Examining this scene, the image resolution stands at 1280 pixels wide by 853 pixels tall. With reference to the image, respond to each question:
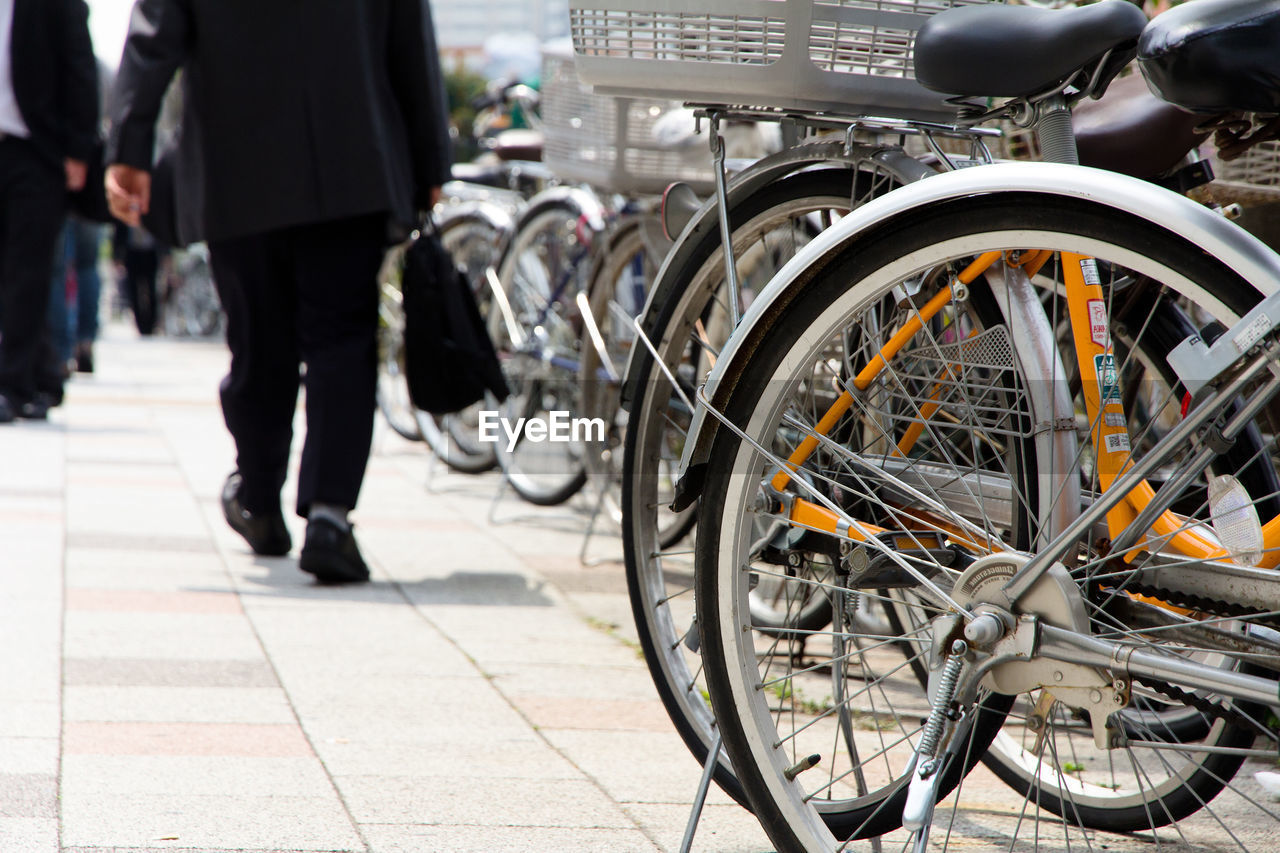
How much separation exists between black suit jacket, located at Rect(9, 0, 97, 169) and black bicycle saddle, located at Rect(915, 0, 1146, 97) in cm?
622

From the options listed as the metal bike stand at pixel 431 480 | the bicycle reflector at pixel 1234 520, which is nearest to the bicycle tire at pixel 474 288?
the metal bike stand at pixel 431 480

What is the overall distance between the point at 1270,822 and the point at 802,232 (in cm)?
160

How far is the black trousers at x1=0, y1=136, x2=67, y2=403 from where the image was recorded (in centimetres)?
715

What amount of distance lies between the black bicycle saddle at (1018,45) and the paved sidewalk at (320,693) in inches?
47.1

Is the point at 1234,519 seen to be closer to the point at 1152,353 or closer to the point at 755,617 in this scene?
the point at 1152,353

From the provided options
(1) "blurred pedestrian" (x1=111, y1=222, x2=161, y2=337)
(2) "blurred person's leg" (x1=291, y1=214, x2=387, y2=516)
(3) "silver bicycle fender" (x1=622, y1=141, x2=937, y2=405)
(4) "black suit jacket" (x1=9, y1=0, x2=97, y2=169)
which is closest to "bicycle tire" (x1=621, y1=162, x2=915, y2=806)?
(3) "silver bicycle fender" (x1=622, y1=141, x2=937, y2=405)

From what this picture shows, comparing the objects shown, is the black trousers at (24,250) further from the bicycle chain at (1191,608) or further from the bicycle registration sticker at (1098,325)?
the bicycle chain at (1191,608)

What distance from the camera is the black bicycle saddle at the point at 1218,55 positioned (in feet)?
4.98

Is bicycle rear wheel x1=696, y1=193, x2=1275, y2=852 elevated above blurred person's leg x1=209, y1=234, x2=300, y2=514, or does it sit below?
above

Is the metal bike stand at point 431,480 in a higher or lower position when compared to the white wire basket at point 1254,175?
lower

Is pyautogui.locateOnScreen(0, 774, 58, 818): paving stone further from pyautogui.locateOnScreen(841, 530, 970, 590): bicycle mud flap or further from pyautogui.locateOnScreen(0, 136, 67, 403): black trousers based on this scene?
pyautogui.locateOnScreen(0, 136, 67, 403): black trousers

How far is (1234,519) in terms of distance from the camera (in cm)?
162

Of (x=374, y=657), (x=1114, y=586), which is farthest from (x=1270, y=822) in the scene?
(x=374, y=657)

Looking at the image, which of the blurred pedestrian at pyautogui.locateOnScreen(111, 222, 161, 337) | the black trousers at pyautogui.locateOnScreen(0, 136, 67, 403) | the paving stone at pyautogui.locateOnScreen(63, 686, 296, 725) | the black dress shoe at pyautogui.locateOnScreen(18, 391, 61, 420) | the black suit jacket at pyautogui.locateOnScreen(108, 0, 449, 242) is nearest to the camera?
the paving stone at pyautogui.locateOnScreen(63, 686, 296, 725)
